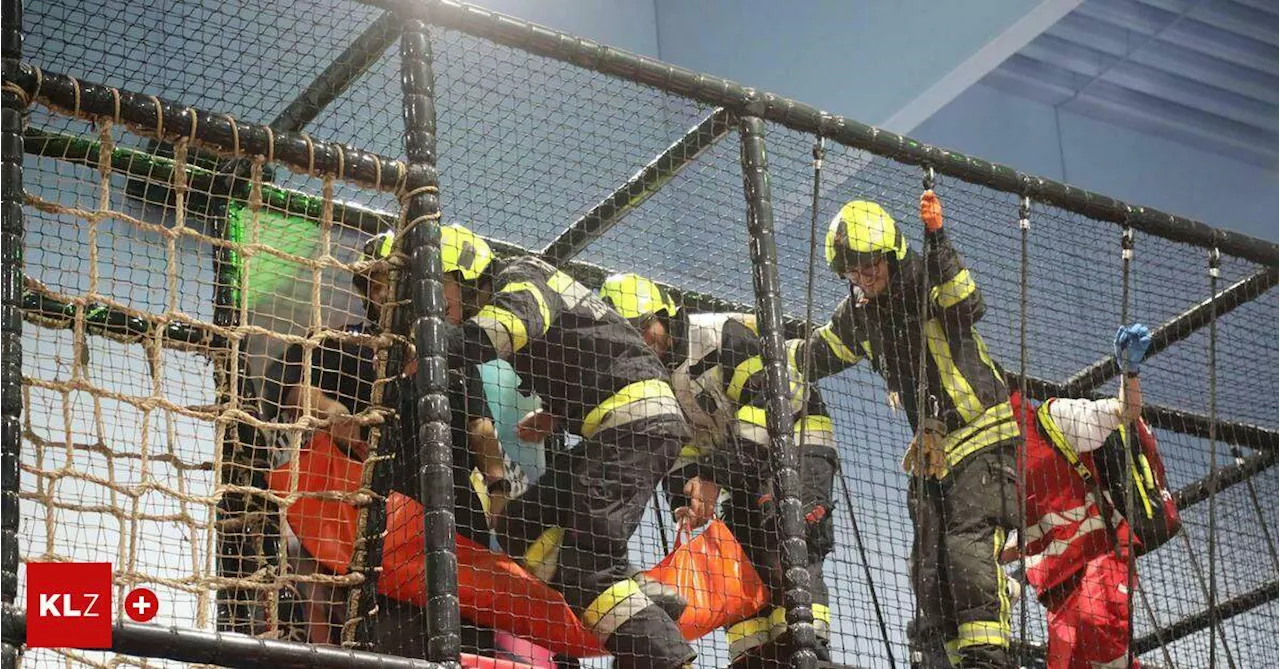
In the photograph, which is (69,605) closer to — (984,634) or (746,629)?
(746,629)

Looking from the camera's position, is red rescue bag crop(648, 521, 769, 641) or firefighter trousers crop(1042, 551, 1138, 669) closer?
red rescue bag crop(648, 521, 769, 641)

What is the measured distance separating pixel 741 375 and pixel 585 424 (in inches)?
34.2

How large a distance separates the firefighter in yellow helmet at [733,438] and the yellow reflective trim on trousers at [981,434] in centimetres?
40

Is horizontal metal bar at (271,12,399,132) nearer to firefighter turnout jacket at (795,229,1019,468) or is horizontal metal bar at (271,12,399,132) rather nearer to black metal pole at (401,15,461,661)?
black metal pole at (401,15,461,661)

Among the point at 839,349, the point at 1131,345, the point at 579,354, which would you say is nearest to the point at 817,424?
the point at 839,349

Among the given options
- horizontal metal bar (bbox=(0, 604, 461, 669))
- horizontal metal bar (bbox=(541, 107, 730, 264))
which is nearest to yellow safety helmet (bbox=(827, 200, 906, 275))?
horizontal metal bar (bbox=(541, 107, 730, 264))

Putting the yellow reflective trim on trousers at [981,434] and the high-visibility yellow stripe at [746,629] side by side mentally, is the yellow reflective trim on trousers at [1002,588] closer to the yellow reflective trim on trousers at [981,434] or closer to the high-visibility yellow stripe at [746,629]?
the yellow reflective trim on trousers at [981,434]

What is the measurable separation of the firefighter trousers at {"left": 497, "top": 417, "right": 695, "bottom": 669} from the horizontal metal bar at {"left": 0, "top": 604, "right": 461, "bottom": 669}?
3.15ft

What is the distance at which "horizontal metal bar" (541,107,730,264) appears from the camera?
4688 millimetres

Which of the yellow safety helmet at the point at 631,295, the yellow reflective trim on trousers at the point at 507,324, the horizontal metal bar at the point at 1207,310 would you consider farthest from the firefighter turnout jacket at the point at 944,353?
the yellow reflective trim on trousers at the point at 507,324

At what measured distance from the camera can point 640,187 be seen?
16.6ft

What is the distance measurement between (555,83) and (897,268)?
3.54 metres

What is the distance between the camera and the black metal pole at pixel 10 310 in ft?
9.96

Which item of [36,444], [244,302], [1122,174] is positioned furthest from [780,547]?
[1122,174]
